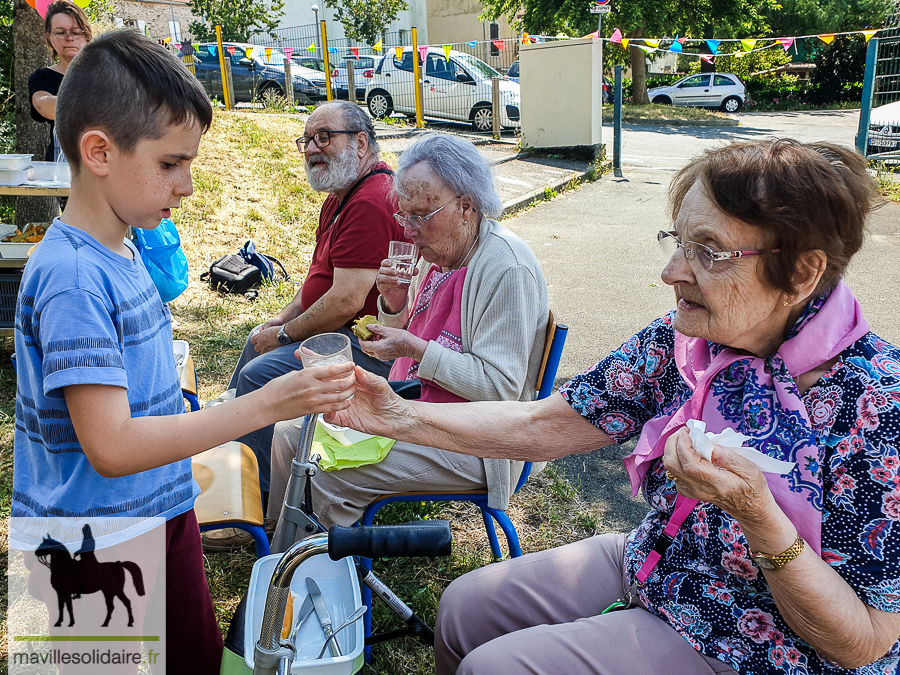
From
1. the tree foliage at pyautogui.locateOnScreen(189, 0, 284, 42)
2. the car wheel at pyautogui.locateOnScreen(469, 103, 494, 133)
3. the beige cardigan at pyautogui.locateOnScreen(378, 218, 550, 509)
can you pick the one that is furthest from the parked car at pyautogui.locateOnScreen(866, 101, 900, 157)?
the tree foliage at pyautogui.locateOnScreen(189, 0, 284, 42)

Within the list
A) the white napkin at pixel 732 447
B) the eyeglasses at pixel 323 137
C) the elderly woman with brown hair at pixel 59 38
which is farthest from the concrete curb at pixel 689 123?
the white napkin at pixel 732 447

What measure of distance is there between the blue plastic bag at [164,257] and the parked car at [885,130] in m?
10.7

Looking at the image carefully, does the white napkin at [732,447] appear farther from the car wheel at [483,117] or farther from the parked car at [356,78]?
the parked car at [356,78]

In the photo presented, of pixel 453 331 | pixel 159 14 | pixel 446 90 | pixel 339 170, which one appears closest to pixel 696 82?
pixel 446 90

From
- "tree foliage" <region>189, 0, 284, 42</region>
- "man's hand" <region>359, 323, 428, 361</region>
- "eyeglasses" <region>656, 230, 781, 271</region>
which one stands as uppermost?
"tree foliage" <region>189, 0, 284, 42</region>

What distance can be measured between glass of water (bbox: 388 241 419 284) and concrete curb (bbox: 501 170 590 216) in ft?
20.8

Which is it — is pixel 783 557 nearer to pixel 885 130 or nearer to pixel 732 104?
pixel 885 130

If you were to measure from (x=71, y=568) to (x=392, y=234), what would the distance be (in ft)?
6.91

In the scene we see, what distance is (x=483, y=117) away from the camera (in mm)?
15047

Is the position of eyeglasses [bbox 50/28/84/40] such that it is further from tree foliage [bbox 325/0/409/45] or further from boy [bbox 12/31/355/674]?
tree foliage [bbox 325/0/409/45]

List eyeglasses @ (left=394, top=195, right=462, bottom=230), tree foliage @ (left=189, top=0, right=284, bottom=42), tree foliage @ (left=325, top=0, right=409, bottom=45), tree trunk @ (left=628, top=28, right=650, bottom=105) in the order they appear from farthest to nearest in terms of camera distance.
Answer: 1. tree foliage @ (left=325, top=0, right=409, bottom=45)
2. tree foliage @ (left=189, top=0, right=284, bottom=42)
3. tree trunk @ (left=628, top=28, right=650, bottom=105)
4. eyeglasses @ (left=394, top=195, right=462, bottom=230)

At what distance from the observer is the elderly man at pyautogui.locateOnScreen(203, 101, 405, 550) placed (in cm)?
332

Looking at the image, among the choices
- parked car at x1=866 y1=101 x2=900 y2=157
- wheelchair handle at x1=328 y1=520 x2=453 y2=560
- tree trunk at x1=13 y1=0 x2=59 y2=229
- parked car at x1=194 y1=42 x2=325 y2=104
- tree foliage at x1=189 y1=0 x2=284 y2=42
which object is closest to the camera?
wheelchair handle at x1=328 y1=520 x2=453 y2=560

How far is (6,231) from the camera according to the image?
5.03 meters
